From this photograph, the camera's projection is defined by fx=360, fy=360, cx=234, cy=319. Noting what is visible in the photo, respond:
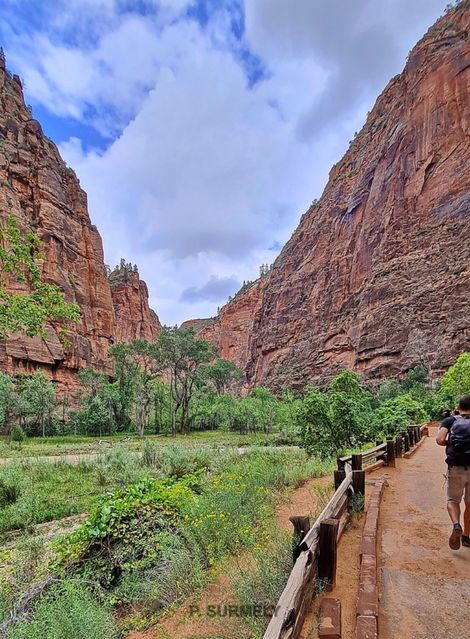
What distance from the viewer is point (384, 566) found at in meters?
4.03

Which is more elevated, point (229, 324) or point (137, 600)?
point (229, 324)

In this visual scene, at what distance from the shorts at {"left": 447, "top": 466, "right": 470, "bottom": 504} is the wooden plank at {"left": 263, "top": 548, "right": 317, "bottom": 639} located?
203 cm

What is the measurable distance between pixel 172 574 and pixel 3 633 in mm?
1781

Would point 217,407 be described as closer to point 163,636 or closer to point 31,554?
point 31,554

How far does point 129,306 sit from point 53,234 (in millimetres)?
39883

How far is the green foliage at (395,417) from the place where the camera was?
61.2 ft

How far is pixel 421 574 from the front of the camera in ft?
12.5

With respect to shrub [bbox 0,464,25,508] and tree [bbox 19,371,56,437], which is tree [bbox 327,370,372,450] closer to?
shrub [bbox 0,464,25,508]

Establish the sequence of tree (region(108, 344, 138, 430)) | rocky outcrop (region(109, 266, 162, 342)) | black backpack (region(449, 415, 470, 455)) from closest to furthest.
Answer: black backpack (region(449, 415, 470, 455))
tree (region(108, 344, 138, 430))
rocky outcrop (region(109, 266, 162, 342))

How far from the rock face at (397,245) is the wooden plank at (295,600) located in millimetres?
44604

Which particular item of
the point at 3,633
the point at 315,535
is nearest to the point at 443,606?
the point at 315,535

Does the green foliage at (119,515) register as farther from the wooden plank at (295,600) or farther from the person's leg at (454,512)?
the person's leg at (454,512)

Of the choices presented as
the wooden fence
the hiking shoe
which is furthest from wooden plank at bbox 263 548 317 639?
the hiking shoe

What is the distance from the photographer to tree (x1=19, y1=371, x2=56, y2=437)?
145 feet
